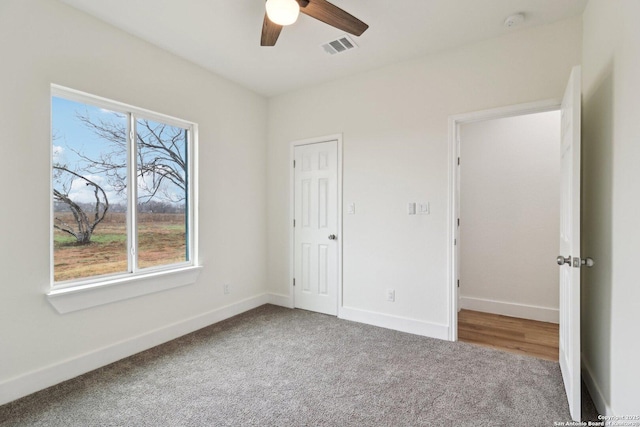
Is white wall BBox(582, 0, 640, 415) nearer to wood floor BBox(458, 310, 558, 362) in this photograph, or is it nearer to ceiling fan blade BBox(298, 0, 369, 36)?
wood floor BBox(458, 310, 558, 362)

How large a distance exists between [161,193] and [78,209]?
0.70m

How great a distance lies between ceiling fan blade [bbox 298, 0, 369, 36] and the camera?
6.05ft

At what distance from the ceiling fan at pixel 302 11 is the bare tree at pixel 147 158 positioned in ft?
4.94

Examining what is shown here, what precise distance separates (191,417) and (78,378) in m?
1.09

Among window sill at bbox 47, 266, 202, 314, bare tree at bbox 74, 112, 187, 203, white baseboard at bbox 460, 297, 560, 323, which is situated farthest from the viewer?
white baseboard at bbox 460, 297, 560, 323

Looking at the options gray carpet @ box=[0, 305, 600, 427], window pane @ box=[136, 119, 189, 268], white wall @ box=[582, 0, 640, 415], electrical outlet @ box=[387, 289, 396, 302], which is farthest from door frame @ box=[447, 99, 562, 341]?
window pane @ box=[136, 119, 189, 268]

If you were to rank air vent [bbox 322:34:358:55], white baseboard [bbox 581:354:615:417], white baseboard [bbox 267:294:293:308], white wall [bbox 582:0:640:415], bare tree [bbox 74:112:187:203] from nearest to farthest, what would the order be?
white wall [bbox 582:0:640:415] → white baseboard [bbox 581:354:615:417] → bare tree [bbox 74:112:187:203] → air vent [bbox 322:34:358:55] → white baseboard [bbox 267:294:293:308]

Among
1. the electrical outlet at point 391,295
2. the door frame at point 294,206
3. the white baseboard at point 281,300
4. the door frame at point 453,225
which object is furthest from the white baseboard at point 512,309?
the white baseboard at point 281,300

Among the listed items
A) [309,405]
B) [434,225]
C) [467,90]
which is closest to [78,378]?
[309,405]

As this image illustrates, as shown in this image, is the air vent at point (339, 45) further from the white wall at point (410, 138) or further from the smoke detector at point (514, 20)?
the smoke detector at point (514, 20)

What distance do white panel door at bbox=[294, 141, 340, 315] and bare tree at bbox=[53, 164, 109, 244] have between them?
2059mm

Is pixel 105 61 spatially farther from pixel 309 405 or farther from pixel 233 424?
pixel 309 405

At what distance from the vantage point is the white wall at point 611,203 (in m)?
1.44

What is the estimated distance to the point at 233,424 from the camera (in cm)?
177
